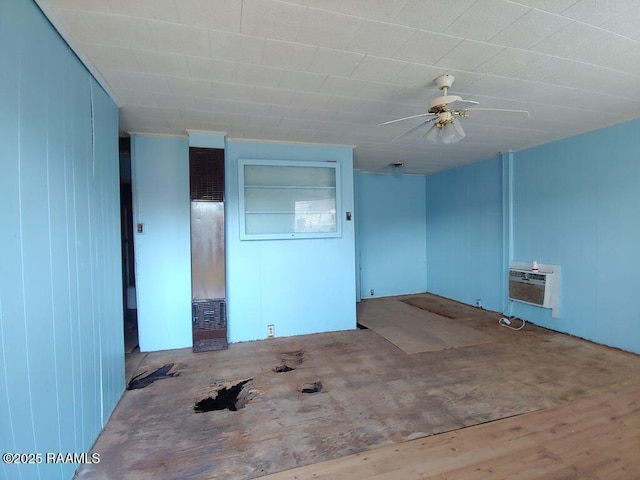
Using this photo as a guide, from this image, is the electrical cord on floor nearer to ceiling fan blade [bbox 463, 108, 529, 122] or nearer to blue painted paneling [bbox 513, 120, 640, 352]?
blue painted paneling [bbox 513, 120, 640, 352]

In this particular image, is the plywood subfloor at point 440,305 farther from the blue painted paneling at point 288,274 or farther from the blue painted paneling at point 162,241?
the blue painted paneling at point 162,241

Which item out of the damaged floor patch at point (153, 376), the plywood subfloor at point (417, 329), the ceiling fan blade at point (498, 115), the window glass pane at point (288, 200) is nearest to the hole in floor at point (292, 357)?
the damaged floor patch at point (153, 376)

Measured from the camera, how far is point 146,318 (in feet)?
11.4

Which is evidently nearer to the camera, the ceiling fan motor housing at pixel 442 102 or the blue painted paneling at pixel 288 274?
the ceiling fan motor housing at pixel 442 102

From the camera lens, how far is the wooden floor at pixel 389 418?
67.9 inches

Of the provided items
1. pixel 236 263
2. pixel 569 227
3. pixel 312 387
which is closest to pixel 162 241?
pixel 236 263

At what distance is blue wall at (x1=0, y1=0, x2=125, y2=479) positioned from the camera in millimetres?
1207

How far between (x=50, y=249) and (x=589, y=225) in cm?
499

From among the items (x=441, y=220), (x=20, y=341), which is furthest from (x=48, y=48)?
(x=441, y=220)

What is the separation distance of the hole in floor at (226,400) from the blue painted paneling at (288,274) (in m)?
1.15

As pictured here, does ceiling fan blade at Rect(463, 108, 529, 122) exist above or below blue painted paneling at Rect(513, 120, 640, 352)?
above

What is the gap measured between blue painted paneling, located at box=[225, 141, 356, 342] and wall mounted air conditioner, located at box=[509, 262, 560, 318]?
237 centimetres

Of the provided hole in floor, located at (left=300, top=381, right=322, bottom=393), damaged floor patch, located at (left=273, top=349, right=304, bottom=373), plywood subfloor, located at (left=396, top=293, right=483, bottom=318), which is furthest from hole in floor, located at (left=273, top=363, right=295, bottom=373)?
plywood subfloor, located at (left=396, top=293, right=483, bottom=318)

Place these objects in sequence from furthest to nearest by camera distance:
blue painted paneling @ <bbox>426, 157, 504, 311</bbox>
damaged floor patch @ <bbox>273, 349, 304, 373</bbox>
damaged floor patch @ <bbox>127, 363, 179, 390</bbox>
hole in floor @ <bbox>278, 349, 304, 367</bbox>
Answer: blue painted paneling @ <bbox>426, 157, 504, 311</bbox>
hole in floor @ <bbox>278, 349, 304, 367</bbox>
damaged floor patch @ <bbox>273, 349, 304, 373</bbox>
damaged floor patch @ <bbox>127, 363, 179, 390</bbox>
